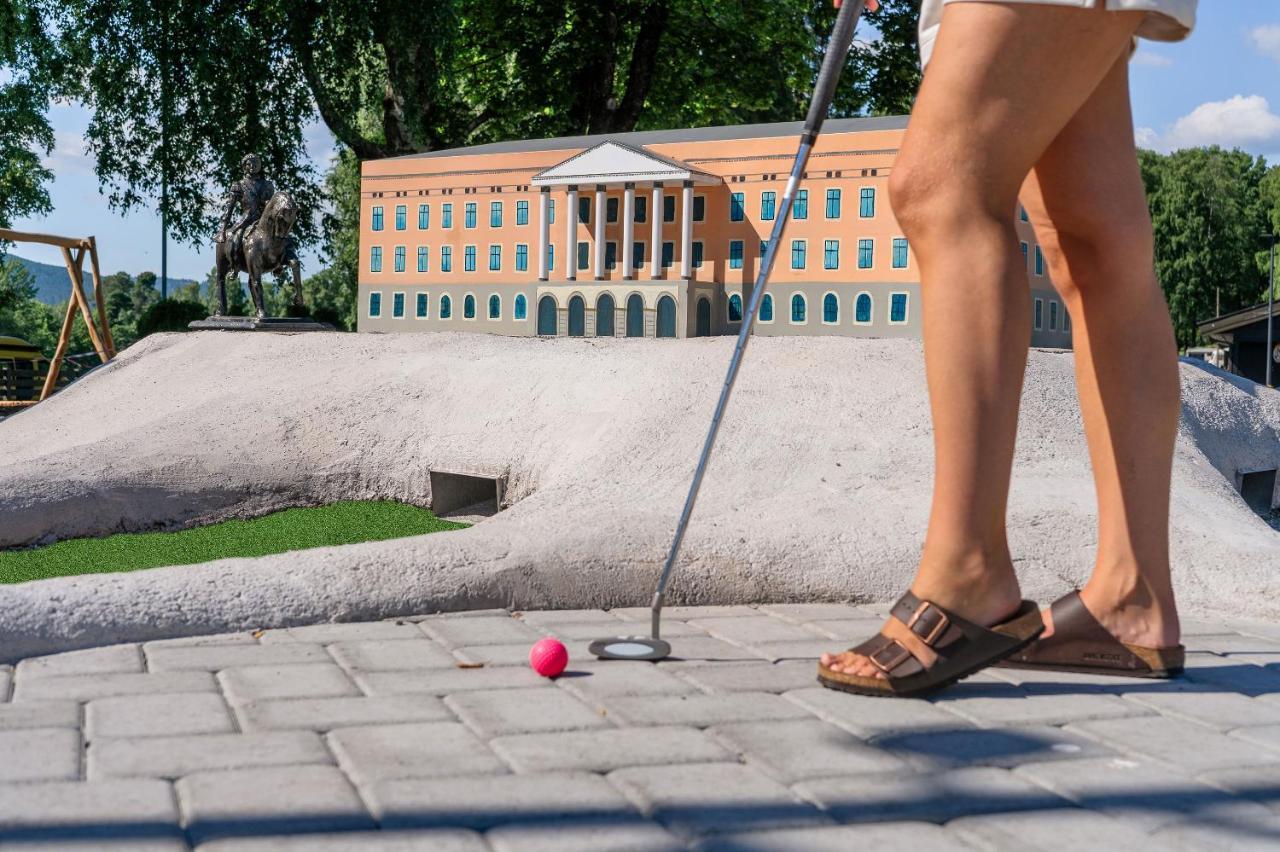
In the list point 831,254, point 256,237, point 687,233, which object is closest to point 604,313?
point 687,233

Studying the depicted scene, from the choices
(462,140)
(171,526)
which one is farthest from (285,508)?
(462,140)

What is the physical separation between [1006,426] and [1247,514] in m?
2.80

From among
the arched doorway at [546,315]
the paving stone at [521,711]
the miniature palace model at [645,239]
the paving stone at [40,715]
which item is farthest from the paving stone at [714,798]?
the arched doorway at [546,315]

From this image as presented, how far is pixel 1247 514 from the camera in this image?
520cm

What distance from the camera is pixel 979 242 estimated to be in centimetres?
291

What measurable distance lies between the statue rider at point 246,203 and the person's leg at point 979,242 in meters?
10.4

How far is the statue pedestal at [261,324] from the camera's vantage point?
11.0 m

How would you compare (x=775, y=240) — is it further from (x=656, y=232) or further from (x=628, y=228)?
(x=628, y=228)

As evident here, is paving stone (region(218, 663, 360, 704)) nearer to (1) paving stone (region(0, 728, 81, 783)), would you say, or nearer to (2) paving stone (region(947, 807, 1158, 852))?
(1) paving stone (region(0, 728, 81, 783))

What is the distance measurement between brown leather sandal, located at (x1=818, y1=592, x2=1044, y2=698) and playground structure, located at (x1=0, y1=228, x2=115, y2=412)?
1164 cm

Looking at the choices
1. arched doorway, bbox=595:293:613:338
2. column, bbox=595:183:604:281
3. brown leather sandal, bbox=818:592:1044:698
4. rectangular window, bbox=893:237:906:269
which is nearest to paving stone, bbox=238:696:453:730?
brown leather sandal, bbox=818:592:1044:698

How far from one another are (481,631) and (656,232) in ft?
Answer: 21.6

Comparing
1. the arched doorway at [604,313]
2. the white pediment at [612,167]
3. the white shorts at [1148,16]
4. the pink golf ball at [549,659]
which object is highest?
the white pediment at [612,167]

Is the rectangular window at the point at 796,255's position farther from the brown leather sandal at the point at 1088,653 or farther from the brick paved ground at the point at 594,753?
the brown leather sandal at the point at 1088,653
